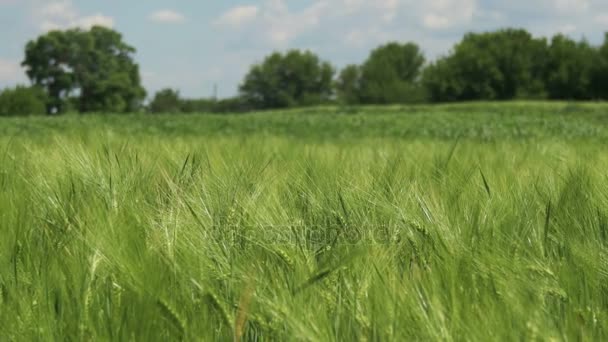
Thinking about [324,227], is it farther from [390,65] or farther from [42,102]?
[390,65]

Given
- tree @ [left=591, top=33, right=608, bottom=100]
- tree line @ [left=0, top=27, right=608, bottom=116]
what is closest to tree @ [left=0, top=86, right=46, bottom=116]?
tree line @ [left=0, top=27, right=608, bottom=116]

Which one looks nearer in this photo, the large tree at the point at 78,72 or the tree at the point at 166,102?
the large tree at the point at 78,72

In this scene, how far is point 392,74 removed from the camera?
67.8 meters

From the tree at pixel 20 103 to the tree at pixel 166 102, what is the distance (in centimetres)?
2696

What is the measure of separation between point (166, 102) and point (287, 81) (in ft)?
52.8

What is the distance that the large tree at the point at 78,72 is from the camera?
53281 millimetres

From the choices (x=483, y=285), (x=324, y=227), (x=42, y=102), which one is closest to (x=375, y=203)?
(x=324, y=227)

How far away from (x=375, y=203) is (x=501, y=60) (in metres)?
58.0

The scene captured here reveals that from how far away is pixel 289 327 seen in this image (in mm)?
664

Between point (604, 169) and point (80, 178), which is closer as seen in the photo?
point (80, 178)

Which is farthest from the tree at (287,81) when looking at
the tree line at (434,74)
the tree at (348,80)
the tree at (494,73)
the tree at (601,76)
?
the tree at (601,76)

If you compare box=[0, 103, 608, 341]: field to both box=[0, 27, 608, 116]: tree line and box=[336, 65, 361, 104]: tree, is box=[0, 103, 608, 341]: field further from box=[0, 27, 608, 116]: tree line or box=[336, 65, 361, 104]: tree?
box=[336, 65, 361, 104]: tree

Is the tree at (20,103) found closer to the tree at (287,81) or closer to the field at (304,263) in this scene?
the tree at (287,81)

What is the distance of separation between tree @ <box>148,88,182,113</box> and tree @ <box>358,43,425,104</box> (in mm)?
22163
